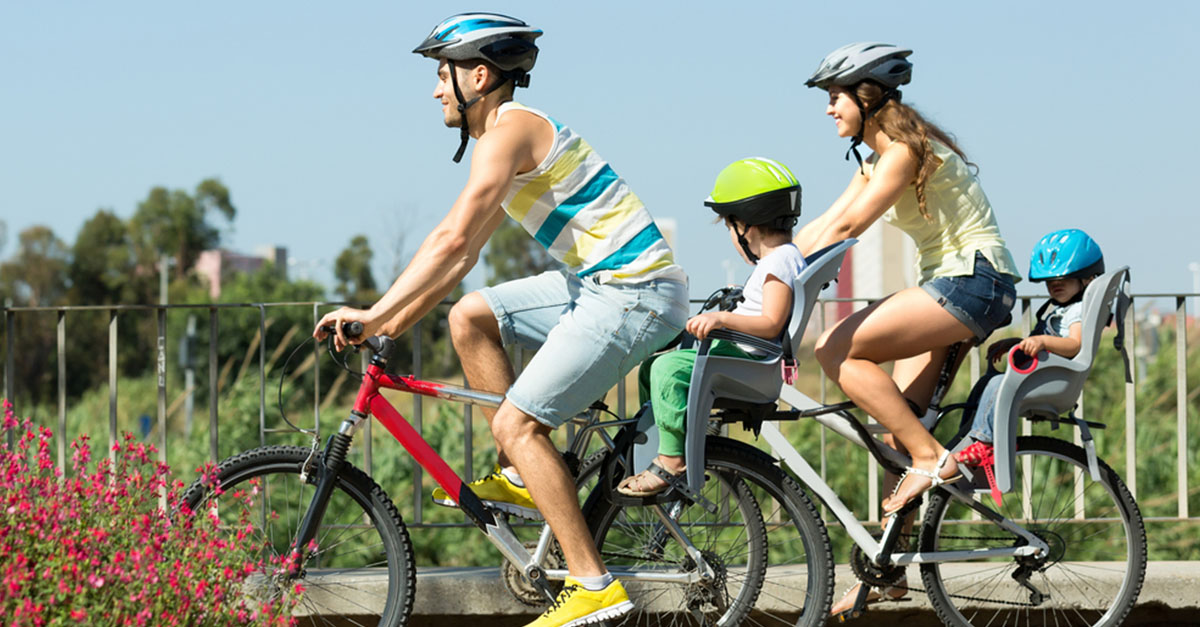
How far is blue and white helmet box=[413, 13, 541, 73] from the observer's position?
11.9 ft

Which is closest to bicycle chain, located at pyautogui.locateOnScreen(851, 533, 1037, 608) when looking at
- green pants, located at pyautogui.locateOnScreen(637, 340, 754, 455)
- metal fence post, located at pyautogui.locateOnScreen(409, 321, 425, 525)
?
green pants, located at pyautogui.locateOnScreen(637, 340, 754, 455)

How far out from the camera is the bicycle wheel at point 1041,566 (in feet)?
14.0

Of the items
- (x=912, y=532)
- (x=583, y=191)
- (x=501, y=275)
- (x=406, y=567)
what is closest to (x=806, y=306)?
(x=583, y=191)

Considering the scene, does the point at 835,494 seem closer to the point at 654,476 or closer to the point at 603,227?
the point at 654,476

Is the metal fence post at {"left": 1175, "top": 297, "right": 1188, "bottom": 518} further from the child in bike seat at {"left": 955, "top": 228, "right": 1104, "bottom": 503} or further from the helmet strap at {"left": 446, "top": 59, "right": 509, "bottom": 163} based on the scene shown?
the helmet strap at {"left": 446, "top": 59, "right": 509, "bottom": 163}

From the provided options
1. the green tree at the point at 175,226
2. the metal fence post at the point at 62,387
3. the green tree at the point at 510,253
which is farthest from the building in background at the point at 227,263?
the metal fence post at the point at 62,387

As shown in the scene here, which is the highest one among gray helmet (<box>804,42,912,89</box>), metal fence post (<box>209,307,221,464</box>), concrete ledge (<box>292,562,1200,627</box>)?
gray helmet (<box>804,42,912,89</box>)

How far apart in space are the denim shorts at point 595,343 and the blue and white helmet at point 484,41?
0.62 m

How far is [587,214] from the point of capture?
11.9 feet

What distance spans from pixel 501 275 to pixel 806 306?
7363 cm

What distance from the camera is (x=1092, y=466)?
4.34 meters

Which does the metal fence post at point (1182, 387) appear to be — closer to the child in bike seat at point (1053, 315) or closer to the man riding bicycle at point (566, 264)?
the child in bike seat at point (1053, 315)

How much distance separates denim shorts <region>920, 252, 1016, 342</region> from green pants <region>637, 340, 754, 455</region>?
2.13ft

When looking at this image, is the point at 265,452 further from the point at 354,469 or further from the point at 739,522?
the point at 739,522
